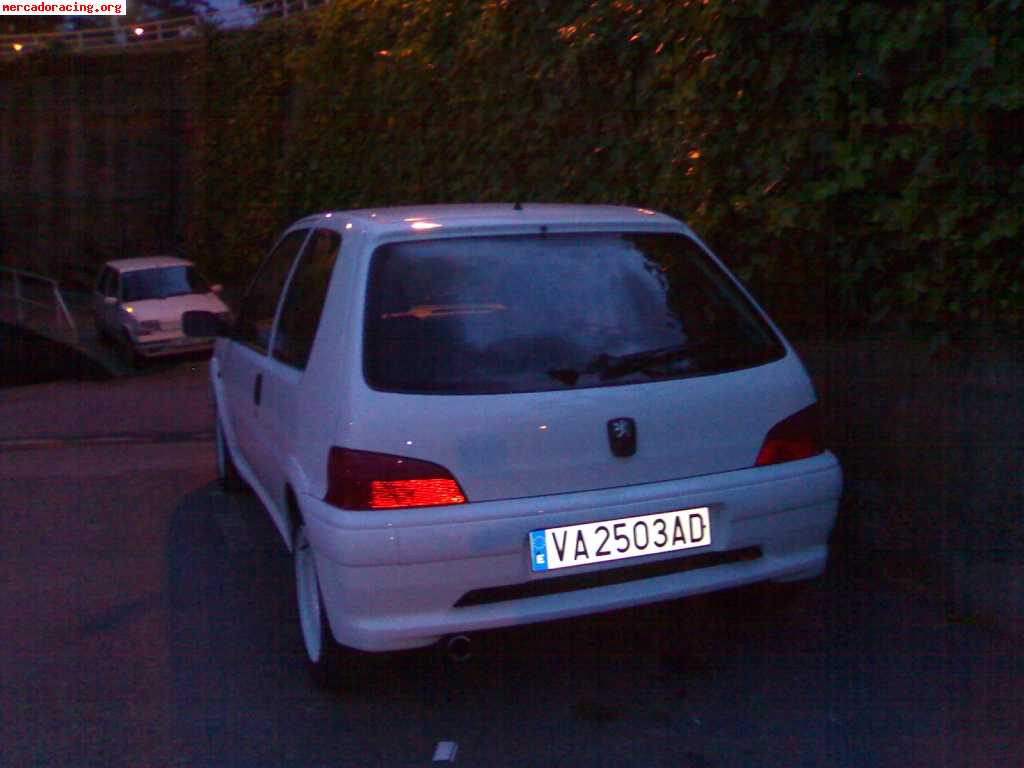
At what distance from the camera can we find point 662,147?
6695 millimetres

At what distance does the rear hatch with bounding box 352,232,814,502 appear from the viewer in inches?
149

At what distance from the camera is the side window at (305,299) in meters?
4.45

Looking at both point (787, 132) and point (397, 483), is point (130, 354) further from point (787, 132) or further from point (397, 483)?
point (397, 483)

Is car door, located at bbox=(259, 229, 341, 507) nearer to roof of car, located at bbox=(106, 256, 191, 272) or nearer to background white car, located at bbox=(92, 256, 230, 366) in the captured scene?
background white car, located at bbox=(92, 256, 230, 366)

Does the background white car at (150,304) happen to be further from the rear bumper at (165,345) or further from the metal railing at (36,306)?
the metal railing at (36,306)

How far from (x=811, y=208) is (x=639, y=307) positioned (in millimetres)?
1563

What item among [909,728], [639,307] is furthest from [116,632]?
[909,728]

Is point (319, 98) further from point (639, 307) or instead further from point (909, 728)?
point (909, 728)

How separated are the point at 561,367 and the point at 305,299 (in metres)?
1.25

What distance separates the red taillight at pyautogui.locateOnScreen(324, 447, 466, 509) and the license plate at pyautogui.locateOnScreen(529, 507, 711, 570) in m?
0.31

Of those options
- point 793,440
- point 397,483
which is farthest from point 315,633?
point 793,440

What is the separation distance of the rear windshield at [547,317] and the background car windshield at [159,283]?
1374cm

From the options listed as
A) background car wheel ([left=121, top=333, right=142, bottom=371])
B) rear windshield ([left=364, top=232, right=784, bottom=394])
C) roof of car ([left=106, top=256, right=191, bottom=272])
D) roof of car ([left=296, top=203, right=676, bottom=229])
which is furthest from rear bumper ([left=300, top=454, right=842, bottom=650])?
roof of car ([left=106, top=256, right=191, bottom=272])

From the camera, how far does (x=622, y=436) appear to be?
12.7ft
